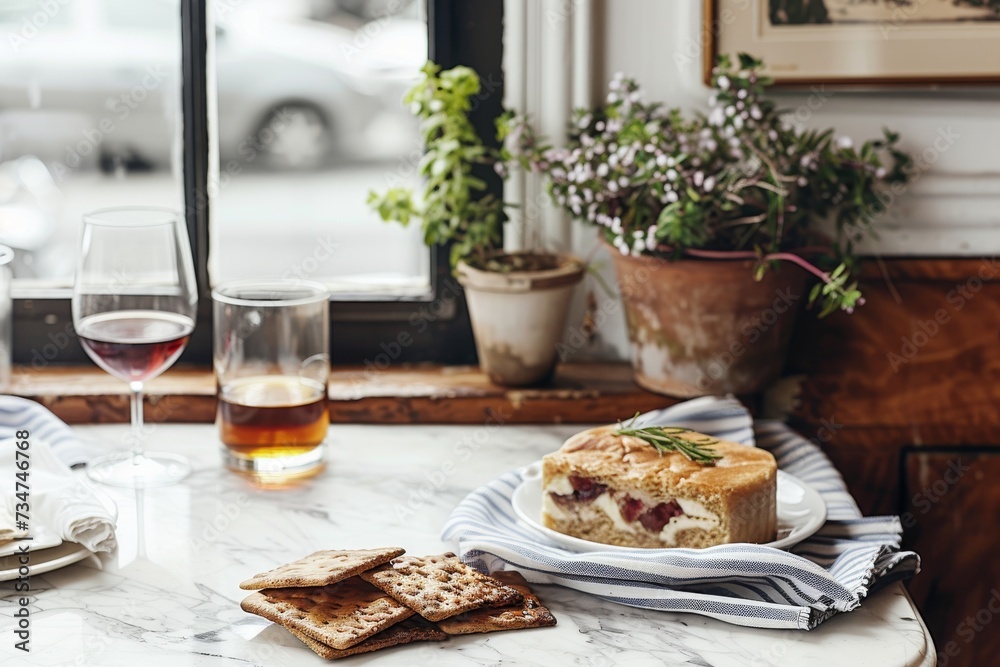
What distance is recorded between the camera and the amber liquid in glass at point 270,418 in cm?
136

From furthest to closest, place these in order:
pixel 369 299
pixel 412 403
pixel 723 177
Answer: pixel 369 299
pixel 412 403
pixel 723 177

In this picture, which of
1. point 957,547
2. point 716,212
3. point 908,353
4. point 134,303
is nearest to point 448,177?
point 716,212

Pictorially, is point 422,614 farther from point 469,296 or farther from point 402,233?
point 402,233

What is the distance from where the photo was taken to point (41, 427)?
1430 millimetres

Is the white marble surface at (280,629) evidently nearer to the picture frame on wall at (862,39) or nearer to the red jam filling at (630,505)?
the red jam filling at (630,505)

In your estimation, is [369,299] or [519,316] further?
[369,299]

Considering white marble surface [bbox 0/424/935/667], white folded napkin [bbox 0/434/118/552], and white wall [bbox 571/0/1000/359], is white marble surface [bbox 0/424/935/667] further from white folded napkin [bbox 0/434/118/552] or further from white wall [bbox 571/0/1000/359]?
white wall [bbox 571/0/1000/359]

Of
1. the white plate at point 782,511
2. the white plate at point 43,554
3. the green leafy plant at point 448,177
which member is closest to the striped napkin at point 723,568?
the white plate at point 782,511

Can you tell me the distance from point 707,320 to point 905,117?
43 cm

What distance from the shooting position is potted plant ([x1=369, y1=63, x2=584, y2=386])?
1.55m

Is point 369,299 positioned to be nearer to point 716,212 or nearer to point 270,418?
point 270,418

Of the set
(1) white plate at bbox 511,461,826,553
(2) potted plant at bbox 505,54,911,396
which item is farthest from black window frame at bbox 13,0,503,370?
(1) white plate at bbox 511,461,826,553

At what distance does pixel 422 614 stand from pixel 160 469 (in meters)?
0.53

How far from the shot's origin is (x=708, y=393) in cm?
154
